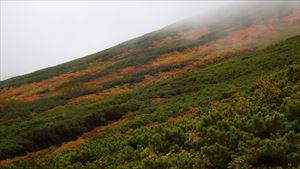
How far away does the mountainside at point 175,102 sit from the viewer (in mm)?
16656

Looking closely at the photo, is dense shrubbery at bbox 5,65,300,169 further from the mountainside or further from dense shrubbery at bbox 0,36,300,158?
dense shrubbery at bbox 0,36,300,158

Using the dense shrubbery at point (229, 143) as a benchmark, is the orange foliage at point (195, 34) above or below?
below

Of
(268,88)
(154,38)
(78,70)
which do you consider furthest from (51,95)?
(268,88)

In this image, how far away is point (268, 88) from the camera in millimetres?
23484

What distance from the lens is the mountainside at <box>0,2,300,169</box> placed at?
1666cm

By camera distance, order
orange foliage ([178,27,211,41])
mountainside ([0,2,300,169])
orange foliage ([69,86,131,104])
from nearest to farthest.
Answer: mountainside ([0,2,300,169]) < orange foliage ([69,86,131,104]) < orange foliage ([178,27,211,41])

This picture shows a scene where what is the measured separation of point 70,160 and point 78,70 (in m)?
63.3

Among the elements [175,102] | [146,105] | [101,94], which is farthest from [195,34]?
[175,102]

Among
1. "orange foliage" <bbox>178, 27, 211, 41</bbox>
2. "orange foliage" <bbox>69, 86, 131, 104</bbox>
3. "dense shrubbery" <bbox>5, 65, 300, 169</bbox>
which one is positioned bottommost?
"orange foliage" <bbox>69, 86, 131, 104</bbox>

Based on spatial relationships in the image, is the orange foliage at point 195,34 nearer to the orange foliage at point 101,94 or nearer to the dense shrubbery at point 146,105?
the orange foliage at point 101,94

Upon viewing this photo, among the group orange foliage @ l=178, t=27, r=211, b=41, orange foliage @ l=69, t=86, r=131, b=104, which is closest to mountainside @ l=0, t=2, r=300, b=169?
orange foliage @ l=69, t=86, r=131, b=104

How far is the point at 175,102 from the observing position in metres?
43.3

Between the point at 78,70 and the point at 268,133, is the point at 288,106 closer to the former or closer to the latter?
the point at 268,133

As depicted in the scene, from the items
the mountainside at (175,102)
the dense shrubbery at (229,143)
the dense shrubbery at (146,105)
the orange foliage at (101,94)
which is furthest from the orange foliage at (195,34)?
the dense shrubbery at (229,143)
